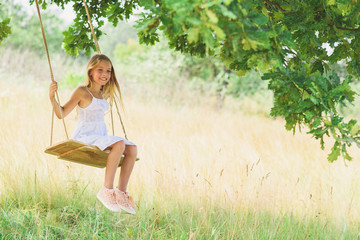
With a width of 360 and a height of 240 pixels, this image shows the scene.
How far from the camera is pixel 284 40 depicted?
2361mm

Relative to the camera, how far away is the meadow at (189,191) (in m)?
3.98

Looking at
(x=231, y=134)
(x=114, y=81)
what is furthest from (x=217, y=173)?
(x=231, y=134)

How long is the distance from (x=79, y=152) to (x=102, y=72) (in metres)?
0.85

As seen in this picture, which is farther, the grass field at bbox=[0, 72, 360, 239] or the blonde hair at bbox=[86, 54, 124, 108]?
Result: the grass field at bbox=[0, 72, 360, 239]

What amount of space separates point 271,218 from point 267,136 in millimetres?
4074

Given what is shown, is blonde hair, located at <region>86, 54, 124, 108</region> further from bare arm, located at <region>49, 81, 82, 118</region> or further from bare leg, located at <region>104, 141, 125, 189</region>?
bare leg, located at <region>104, 141, 125, 189</region>

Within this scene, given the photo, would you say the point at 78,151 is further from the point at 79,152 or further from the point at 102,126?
the point at 102,126

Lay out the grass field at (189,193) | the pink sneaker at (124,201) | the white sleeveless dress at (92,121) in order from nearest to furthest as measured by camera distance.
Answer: the pink sneaker at (124,201), the white sleeveless dress at (92,121), the grass field at (189,193)

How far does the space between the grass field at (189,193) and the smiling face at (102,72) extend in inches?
44.4

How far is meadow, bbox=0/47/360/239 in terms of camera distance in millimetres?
3980

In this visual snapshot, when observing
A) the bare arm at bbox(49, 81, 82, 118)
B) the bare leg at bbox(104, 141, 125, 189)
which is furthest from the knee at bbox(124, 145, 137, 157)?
the bare arm at bbox(49, 81, 82, 118)

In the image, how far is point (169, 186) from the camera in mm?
4809

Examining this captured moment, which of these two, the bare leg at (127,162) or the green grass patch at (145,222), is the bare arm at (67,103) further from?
the green grass patch at (145,222)

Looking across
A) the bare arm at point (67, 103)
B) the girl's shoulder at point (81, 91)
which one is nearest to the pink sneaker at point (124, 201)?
the bare arm at point (67, 103)
